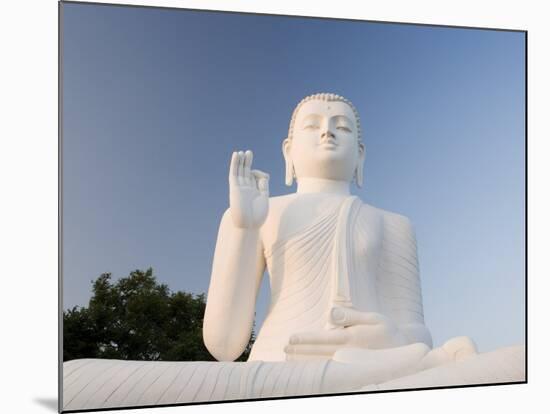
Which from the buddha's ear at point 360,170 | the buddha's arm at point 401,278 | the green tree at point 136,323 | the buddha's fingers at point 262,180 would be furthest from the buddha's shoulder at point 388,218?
the green tree at point 136,323

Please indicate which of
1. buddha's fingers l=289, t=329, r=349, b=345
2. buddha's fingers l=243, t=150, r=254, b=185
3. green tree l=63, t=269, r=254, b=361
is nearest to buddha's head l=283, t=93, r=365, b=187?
buddha's fingers l=243, t=150, r=254, b=185

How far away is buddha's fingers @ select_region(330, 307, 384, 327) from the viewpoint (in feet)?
21.7

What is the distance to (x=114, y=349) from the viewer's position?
35.3 ft

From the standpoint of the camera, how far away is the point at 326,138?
7121 millimetres

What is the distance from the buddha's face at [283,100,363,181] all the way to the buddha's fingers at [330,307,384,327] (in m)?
0.98

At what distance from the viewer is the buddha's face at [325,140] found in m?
7.14

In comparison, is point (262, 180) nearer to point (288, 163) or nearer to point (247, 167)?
point (247, 167)

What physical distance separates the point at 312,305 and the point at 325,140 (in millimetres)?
1047

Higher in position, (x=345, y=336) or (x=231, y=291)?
(x=231, y=291)

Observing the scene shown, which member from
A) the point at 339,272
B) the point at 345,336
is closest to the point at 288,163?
the point at 339,272

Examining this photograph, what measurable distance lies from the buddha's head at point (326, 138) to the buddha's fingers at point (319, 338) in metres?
1.12

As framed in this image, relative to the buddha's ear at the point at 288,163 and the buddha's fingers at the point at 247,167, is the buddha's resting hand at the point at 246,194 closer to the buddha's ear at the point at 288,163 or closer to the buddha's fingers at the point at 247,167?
the buddha's fingers at the point at 247,167

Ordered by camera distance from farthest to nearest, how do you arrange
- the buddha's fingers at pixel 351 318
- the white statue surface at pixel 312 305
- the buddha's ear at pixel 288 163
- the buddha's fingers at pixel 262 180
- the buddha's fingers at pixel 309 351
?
the buddha's ear at pixel 288 163
the buddha's fingers at pixel 262 180
the buddha's fingers at pixel 351 318
the buddha's fingers at pixel 309 351
the white statue surface at pixel 312 305

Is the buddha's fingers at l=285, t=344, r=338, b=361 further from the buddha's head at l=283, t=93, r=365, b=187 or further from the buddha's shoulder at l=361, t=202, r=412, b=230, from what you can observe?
the buddha's head at l=283, t=93, r=365, b=187
